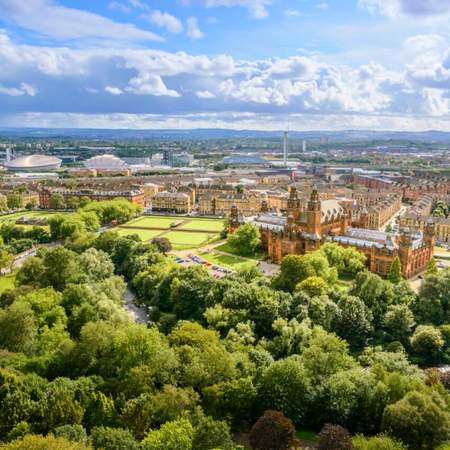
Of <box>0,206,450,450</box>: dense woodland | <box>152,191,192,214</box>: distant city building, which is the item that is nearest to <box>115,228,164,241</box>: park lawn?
<box>152,191,192,214</box>: distant city building

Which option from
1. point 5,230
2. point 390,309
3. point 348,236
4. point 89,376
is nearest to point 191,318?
point 89,376

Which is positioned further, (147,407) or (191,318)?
(191,318)

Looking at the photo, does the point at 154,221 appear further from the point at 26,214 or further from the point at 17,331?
the point at 17,331

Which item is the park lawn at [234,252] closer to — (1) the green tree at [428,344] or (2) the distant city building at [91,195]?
(1) the green tree at [428,344]

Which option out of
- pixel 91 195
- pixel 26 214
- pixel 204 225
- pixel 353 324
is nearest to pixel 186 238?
pixel 204 225

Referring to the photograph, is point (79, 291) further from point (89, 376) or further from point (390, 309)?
point (390, 309)
